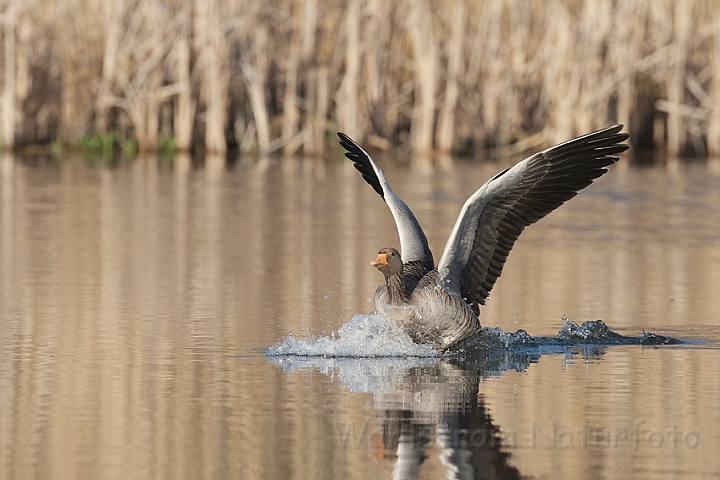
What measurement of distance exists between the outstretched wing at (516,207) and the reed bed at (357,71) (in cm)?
1415

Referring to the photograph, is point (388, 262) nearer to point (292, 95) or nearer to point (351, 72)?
point (351, 72)

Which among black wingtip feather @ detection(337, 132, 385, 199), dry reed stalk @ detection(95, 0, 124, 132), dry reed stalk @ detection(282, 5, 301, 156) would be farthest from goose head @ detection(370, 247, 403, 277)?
dry reed stalk @ detection(95, 0, 124, 132)

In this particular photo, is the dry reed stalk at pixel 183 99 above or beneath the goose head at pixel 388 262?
above

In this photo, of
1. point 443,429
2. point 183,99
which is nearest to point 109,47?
point 183,99

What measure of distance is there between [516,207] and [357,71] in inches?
566

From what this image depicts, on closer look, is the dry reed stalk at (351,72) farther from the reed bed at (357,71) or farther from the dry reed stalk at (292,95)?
the dry reed stalk at (292,95)

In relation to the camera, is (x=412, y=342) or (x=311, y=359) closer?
(x=311, y=359)

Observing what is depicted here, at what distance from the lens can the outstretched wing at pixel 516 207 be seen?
8188 mm

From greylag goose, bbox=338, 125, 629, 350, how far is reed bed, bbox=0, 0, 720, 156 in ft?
46.5

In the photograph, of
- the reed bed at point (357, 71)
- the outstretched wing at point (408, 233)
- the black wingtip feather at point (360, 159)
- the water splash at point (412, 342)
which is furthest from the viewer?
the reed bed at point (357, 71)

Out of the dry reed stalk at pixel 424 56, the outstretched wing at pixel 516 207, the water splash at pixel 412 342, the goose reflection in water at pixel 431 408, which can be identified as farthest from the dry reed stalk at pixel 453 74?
the goose reflection in water at pixel 431 408

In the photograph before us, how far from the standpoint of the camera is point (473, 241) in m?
8.30

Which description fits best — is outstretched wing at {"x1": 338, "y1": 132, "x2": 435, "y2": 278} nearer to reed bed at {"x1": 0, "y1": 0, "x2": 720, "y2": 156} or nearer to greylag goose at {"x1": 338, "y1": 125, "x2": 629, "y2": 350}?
greylag goose at {"x1": 338, "y1": 125, "x2": 629, "y2": 350}

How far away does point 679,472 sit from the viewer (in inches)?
194
